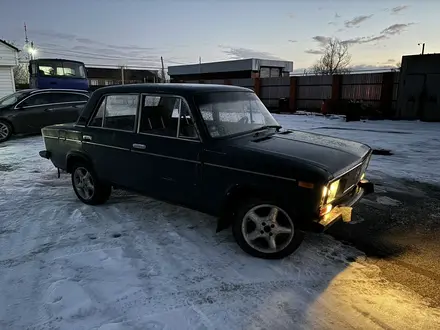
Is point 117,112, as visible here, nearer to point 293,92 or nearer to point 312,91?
point 312,91

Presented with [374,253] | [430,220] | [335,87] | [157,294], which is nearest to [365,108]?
[335,87]

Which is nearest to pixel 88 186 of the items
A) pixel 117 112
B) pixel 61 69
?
pixel 117 112

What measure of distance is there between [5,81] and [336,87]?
69.1 ft

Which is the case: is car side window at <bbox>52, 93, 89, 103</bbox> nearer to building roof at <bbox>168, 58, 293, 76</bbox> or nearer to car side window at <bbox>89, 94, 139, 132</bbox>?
car side window at <bbox>89, 94, 139, 132</bbox>

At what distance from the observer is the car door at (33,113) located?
11.4m

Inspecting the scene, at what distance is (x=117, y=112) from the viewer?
15.7 ft

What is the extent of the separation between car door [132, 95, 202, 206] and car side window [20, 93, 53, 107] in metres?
9.32

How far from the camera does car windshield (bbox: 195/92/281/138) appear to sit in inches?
150

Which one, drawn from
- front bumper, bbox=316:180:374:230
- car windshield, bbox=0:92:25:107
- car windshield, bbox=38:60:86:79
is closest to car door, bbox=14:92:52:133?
car windshield, bbox=0:92:25:107

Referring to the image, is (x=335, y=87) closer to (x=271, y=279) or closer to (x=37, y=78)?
(x=37, y=78)

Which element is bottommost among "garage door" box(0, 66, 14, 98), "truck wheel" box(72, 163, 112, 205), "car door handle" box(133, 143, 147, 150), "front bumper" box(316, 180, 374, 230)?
"truck wheel" box(72, 163, 112, 205)

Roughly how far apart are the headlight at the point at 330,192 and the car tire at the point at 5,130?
1146cm

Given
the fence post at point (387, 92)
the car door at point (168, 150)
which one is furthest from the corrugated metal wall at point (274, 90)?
the car door at point (168, 150)

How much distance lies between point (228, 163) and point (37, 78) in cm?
1803
